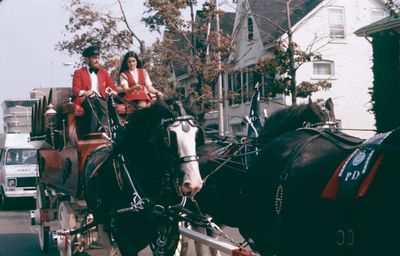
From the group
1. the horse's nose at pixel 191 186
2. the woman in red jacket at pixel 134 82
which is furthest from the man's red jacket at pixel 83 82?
the horse's nose at pixel 191 186

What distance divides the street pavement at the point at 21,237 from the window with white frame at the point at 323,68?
18.2m

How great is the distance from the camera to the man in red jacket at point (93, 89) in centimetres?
877

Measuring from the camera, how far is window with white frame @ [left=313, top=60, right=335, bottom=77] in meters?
32.6

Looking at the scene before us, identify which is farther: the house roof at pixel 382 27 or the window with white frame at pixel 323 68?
the window with white frame at pixel 323 68

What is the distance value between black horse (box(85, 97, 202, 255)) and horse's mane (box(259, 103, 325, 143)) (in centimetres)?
75

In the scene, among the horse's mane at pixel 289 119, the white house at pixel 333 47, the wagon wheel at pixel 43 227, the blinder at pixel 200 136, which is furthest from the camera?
the white house at pixel 333 47

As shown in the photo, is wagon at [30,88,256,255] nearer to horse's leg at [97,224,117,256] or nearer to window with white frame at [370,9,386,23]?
horse's leg at [97,224,117,256]

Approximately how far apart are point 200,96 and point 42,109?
12.1 meters

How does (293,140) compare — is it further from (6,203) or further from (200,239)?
(6,203)

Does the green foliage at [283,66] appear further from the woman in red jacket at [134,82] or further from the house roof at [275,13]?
the woman in red jacket at [134,82]

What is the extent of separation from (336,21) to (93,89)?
26.6 meters

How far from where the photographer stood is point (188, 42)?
2478cm

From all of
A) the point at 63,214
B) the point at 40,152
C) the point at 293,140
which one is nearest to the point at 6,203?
the point at 40,152

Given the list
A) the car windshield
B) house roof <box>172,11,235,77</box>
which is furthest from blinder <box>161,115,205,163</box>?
house roof <box>172,11,235,77</box>
